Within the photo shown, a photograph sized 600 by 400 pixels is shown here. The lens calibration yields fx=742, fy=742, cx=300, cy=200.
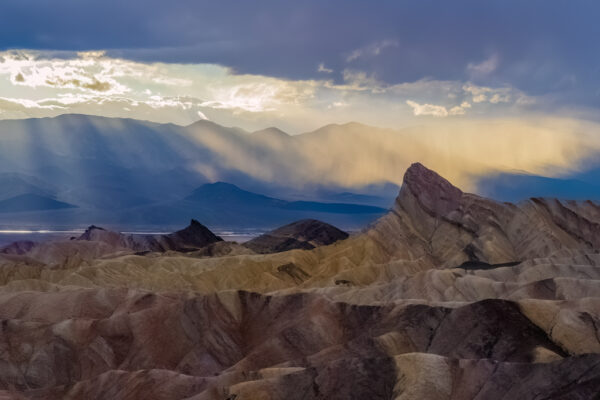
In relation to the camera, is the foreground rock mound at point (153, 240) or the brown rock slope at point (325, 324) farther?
the foreground rock mound at point (153, 240)

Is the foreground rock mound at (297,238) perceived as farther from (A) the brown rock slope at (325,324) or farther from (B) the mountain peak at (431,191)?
(A) the brown rock slope at (325,324)

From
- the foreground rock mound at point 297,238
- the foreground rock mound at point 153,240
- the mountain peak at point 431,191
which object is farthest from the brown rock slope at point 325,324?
the foreground rock mound at point 153,240

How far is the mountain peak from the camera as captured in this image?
13068 centimetres

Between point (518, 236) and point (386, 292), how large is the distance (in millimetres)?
40765

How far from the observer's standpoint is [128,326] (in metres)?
69.8

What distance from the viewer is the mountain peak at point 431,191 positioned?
130675mm

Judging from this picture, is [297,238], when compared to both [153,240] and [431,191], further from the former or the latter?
[431,191]

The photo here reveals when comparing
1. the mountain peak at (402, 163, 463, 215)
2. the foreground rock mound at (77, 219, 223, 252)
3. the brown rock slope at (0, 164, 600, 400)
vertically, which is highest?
the mountain peak at (402, 163, 463, 215)

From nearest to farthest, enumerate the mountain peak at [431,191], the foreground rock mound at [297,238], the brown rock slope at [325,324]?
the brown rock slope at [325,324] < the mountain peak at [431,191] < the foreground rock mound at [297,238]

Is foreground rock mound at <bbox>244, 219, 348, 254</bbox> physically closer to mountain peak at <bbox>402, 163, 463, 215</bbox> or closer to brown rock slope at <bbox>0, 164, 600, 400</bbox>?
mountain peak at <bbox>402, 163, 463, 215</bbox>

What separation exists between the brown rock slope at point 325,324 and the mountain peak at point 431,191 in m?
11.7

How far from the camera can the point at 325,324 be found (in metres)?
68.2

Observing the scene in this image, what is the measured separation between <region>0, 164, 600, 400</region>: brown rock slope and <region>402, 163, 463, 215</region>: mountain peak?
460 inches

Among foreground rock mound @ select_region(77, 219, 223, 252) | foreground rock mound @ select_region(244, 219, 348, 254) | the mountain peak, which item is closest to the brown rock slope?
the mountain peak
